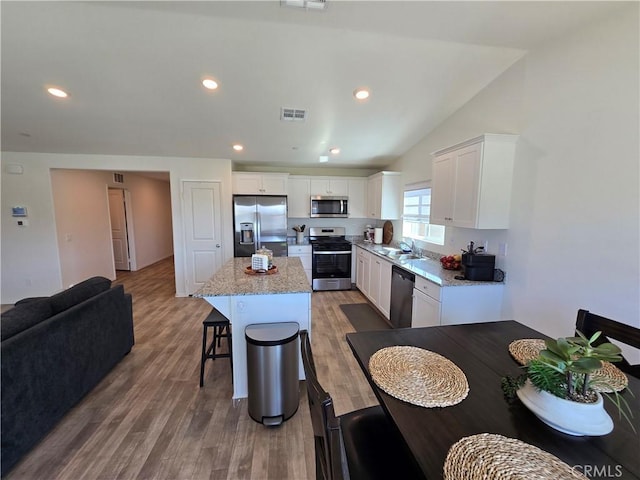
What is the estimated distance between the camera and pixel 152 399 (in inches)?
84.9

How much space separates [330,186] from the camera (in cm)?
527

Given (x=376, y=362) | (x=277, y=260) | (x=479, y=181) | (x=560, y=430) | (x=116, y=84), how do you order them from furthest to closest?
(x=277, y=260) < (x=116, y=84) < (x=479, y=181) < (x=376, y=362) < (x=560, y=430)

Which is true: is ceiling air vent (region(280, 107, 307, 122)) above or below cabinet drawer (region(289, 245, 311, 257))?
above

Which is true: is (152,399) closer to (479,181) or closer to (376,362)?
(376,362)

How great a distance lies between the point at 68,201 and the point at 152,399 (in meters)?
4.46

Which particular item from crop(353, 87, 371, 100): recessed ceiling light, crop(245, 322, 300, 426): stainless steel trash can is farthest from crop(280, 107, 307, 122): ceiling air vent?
crop(245, 322, 300, 426): stainless steel trash can

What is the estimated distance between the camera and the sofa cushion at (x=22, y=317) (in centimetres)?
163

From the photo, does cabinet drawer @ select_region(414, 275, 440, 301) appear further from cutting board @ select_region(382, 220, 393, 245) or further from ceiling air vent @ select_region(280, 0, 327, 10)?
ceiling air vent @ select_region(280, 0, 327, 10)

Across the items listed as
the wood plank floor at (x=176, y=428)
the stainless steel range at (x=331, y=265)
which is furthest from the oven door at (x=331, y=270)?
the wood plank floor at (x=176, y=428)

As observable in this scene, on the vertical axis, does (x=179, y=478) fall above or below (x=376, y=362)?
below

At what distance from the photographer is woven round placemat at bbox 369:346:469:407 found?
1015 millimetres

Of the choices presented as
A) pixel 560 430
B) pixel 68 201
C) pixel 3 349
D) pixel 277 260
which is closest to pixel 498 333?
pixel 560 430

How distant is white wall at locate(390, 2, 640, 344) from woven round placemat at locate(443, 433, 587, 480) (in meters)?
1.57

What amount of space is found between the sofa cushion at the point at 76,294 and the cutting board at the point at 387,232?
430cm
